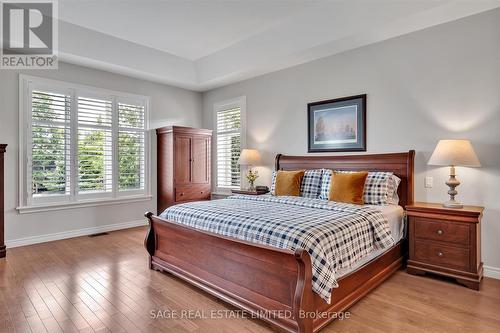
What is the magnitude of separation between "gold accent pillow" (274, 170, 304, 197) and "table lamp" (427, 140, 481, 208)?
5.08 feet

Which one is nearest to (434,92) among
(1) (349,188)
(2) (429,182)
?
(2) (429,182)

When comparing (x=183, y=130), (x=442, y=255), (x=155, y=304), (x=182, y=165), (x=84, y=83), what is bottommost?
(x=155, y=304)

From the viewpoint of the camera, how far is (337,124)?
13.4 feet

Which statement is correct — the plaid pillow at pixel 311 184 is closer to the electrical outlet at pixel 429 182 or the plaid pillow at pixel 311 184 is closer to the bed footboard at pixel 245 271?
the electrical outlet at pixel 429 182

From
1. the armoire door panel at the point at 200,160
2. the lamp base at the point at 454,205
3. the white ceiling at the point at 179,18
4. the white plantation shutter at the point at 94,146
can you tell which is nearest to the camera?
the lamp base at the point at 454,205

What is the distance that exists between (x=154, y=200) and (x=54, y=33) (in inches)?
120

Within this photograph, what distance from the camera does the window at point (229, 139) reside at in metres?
5.45

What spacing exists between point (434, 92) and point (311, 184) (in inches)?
69.2

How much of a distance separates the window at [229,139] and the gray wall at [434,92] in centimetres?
140

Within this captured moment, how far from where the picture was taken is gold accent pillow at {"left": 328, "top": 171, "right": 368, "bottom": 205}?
126 inches

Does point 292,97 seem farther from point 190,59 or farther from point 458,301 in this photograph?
point 458,301

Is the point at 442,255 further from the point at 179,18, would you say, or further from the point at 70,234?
the point at 70,234

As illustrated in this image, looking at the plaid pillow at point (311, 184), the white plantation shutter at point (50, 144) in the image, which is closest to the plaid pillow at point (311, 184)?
the plaid pillow at point (311, 184)

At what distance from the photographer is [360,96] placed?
385 centimetres
